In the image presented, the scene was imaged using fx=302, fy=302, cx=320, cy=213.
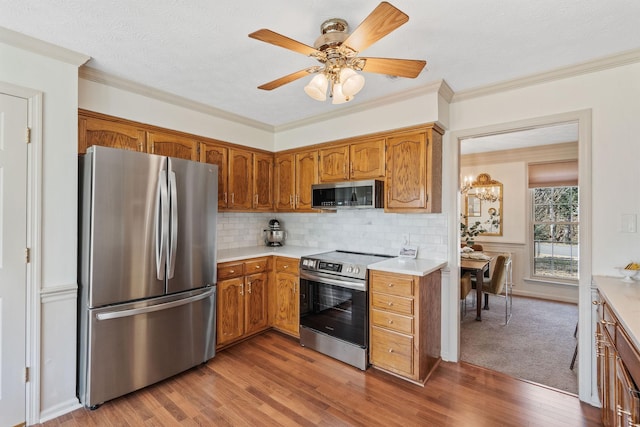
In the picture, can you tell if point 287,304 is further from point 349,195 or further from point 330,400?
point 349,195

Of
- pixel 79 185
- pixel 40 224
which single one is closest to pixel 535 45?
pixel 79 185

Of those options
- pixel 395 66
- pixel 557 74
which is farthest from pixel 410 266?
pixel 557 74

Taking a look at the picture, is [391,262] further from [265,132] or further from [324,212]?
[265,132]

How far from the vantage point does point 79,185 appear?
227 centimetres

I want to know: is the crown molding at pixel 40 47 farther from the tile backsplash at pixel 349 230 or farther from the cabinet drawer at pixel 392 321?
the cabinet drawer at pixel 392 321

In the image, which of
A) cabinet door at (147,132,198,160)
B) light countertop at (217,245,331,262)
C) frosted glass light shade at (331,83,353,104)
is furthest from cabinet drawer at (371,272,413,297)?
cabinet door at (147,132,198,160)

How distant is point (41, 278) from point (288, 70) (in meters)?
2.28

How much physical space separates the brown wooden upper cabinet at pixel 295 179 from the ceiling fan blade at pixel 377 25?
208 cm

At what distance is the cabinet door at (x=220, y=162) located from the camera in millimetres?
3289

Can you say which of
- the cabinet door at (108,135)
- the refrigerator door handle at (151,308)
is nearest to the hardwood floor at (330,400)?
the refrigerator door handle at (151,308)

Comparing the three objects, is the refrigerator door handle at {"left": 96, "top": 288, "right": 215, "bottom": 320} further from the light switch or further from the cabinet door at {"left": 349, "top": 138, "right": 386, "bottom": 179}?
the light switch

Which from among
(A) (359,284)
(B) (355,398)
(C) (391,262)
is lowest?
(B) (355,398)

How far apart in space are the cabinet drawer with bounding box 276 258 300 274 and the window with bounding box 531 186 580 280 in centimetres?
446

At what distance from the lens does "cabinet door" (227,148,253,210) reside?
11.5 feet
